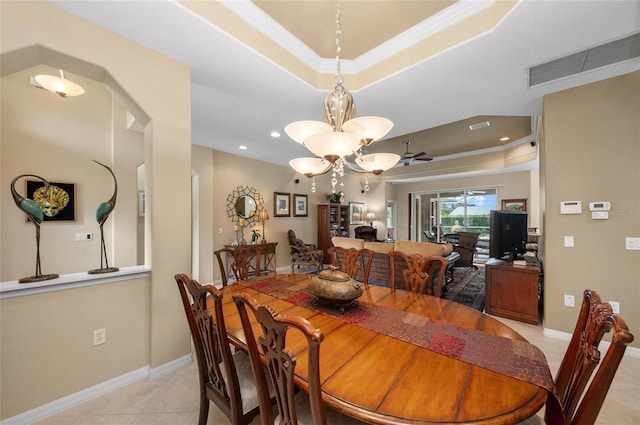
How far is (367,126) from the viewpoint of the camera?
170 cm

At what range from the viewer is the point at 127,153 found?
3389 millimetres

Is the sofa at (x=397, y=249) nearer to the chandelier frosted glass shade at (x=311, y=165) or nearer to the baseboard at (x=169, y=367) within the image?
the chandelier frosted glass shade at (x=311, y=165)

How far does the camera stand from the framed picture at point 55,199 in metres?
2.75

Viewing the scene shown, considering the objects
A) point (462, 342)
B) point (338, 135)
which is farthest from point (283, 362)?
point (338, 135)

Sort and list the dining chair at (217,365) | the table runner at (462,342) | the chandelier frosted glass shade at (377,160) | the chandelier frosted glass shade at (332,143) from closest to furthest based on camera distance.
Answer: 1. the table runner at (462,342)
2. the dining chair at (217,365)
3. the chandelier frosted glass shade at (332,143)
4. the chandelier frosted glass shade at (377,160)

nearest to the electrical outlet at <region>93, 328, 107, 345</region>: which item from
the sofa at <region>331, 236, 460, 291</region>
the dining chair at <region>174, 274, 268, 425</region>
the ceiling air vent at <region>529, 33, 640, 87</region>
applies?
the dining chair at <region>174, 274, 268, 425</region>

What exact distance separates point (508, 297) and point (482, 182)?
5.38m

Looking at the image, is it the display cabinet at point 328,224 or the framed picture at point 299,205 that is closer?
the framed picture at point 299,205

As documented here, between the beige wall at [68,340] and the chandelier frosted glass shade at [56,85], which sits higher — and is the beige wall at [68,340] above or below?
below

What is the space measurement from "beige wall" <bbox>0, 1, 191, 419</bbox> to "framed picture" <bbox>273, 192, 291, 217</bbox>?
3.71 metres

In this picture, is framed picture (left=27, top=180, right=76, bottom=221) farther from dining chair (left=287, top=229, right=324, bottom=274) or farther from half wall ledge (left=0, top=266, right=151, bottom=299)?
dining chair (left=287, top=229, right=324, bottom=274)

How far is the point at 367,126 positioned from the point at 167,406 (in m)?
2.50

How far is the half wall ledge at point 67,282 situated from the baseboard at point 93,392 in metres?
0.79

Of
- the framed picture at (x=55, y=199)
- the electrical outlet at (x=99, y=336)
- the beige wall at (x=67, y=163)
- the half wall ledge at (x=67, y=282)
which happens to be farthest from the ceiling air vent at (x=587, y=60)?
the framed picture at (x=55, y=199)
